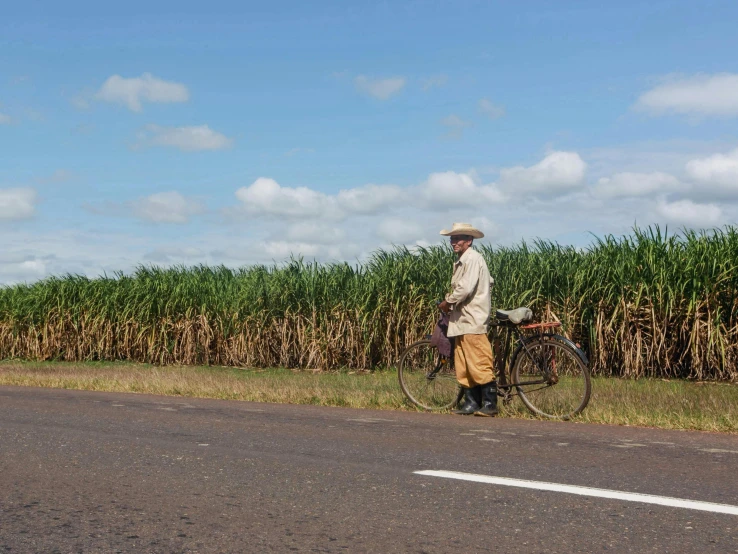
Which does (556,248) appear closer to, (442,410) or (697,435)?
(442,410)

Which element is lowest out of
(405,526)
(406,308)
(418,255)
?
(405,526)

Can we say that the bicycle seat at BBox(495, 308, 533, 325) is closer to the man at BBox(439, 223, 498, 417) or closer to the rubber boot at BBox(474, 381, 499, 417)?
the man at BBox(439, 223, 498, 417)

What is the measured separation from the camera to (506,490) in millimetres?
5762

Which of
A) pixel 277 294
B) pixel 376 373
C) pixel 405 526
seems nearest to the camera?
pixel 405 526

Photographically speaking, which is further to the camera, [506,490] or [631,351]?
[631,351]

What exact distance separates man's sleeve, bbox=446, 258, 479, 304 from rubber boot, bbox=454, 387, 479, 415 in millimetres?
1079

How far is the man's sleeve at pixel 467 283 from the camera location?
9.98 metres

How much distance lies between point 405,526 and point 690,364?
41.2 ft

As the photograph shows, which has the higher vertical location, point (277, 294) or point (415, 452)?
point (277, 294)

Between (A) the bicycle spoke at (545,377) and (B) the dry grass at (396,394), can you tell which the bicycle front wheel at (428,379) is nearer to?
(B) the dry grass at (396,394)

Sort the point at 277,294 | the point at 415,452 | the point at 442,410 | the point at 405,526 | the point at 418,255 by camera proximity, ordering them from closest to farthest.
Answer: the point at 405,526
the point at 415,452
the point at 442,410
the point at 418,255
the point at 277,294

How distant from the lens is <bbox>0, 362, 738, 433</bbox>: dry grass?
30.8ft

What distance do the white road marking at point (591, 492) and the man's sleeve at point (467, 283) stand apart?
12.5ft

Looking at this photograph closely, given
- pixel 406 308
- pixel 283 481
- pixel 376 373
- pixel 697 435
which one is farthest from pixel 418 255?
pixel 283 481
